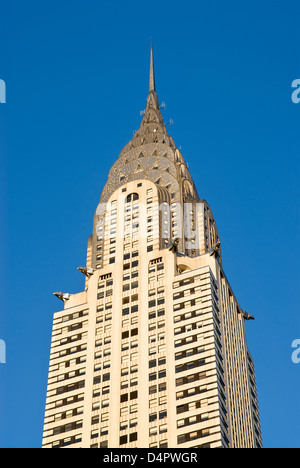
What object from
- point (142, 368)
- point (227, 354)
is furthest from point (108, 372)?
point (227, 354)

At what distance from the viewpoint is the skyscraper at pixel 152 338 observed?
146 m

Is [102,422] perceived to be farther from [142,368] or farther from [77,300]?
[77,300]

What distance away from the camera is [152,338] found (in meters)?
156

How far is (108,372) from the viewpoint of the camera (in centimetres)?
15488

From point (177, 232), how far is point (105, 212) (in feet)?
46.1

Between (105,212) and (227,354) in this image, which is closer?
(227,354)

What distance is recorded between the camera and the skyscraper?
146 metres

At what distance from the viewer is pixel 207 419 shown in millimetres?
142250

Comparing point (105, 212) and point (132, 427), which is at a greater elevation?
point (105, 212)

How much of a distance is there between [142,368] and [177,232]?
3224cm
